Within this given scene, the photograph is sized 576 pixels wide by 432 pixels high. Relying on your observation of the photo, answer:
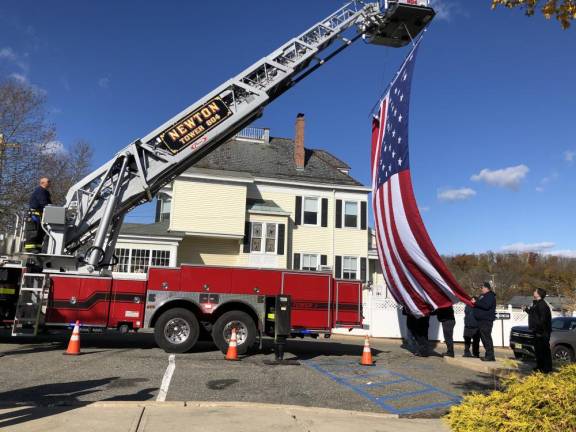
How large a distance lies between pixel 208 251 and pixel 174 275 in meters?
14.2

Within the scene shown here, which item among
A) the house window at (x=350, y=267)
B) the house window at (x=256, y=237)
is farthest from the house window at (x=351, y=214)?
the house window at (x=256, y=237)

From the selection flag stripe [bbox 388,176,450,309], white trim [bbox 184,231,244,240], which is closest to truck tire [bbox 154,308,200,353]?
flag stripe [bbox 388,176,450,309]

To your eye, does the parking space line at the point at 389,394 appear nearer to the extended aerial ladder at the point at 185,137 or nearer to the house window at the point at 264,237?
the extended aerial ladder at the point at 185,137

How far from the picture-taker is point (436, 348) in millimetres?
16125

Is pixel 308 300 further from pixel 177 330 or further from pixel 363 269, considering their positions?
pixel 363 269

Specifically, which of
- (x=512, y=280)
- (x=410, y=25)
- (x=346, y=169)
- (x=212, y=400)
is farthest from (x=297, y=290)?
(x=512, y=280)

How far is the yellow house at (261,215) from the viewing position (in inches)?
948

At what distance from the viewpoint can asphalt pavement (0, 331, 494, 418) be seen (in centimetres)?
659

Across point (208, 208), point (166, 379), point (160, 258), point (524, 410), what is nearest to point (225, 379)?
point (166, 379)

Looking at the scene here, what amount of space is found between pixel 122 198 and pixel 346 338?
10.3m

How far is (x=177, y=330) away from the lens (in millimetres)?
10703

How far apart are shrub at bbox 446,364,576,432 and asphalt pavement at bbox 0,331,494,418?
→ 2.47 metres

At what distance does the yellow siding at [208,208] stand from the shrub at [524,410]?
2079cm

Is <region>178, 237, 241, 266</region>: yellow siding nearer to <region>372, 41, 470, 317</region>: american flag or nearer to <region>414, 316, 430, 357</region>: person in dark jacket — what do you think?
<region>414, 316, 430, 357</region>: person in dark jacket
